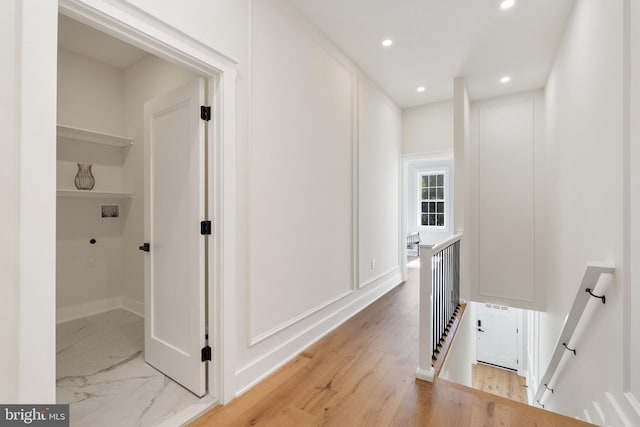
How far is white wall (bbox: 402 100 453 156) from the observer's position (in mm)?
4516

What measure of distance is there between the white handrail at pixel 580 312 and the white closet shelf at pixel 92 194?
14.3ft

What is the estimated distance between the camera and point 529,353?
18.0 ft

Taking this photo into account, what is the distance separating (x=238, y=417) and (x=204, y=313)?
25.8 inches

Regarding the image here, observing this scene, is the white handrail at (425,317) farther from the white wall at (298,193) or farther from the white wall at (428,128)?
the white wall at (428,128)

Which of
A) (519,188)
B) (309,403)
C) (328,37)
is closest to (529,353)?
(519,188)

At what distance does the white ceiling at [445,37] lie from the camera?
2.47 metres

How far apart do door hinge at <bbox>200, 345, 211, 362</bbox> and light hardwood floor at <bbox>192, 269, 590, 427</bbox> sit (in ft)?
0.98

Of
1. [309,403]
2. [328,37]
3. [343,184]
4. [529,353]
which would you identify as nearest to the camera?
[309,403]

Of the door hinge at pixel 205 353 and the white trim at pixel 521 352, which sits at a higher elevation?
the door hinge at pixel 205 353

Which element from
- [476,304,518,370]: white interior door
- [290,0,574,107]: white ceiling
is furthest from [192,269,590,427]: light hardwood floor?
[476,304,518,370]: white interior door

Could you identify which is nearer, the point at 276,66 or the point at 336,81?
the point at 276,66

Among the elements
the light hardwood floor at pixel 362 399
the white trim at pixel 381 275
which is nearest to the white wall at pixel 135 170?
the light hardwood floor at pixel 362 399

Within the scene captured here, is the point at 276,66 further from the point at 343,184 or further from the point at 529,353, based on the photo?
the point at 529,353

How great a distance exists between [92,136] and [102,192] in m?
0.65
